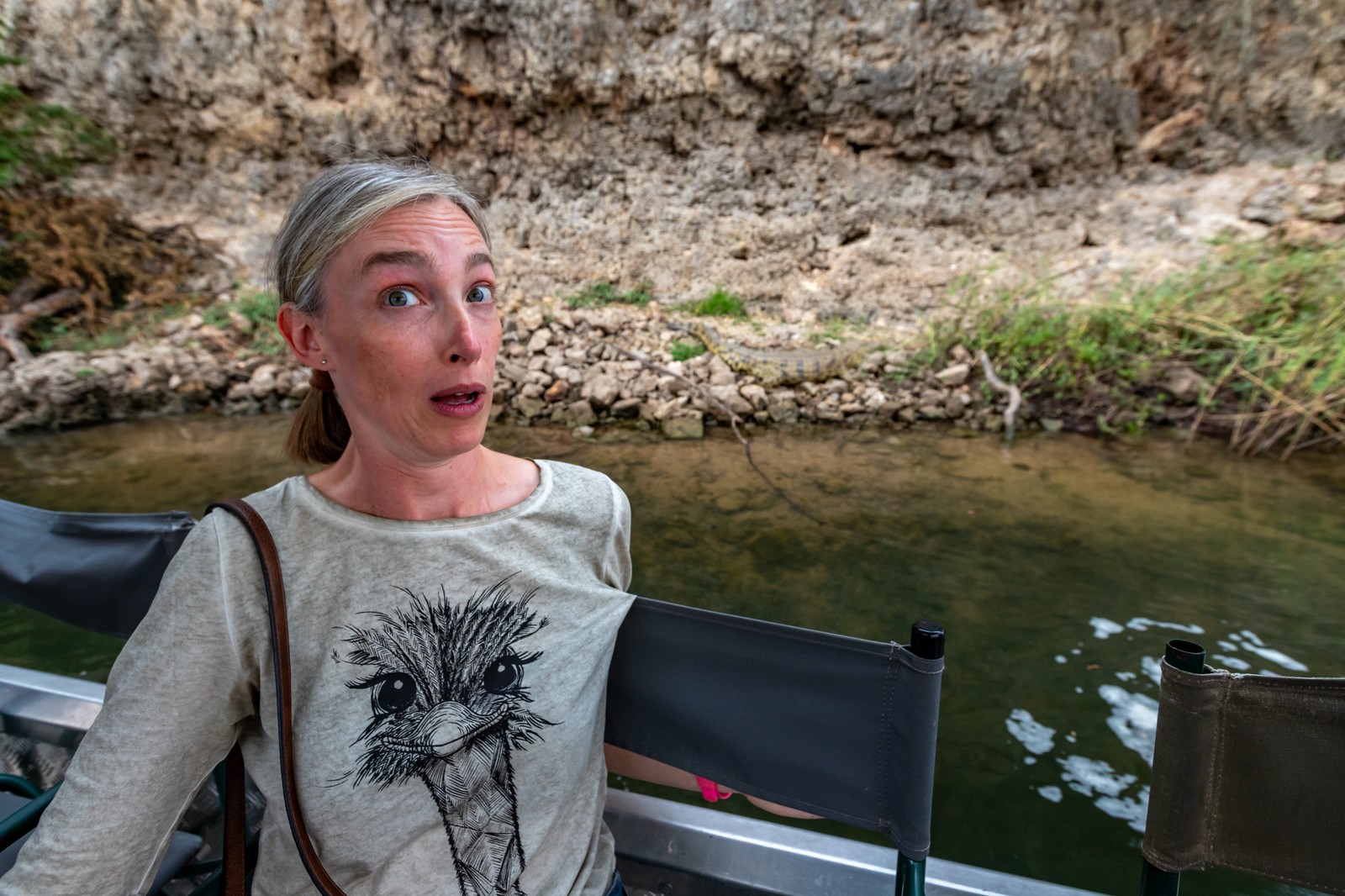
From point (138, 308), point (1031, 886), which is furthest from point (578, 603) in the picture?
point (138, 308)

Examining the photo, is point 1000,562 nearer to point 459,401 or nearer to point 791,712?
point 791,712

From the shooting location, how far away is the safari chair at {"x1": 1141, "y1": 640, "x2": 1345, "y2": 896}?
0.74 metres

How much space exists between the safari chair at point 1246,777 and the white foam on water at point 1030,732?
155cm

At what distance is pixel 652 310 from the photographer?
8.34m

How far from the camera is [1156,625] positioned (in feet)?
9.37

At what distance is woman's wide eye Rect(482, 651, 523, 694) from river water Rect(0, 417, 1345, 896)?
159 cm

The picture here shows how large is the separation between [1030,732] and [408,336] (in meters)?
2.37

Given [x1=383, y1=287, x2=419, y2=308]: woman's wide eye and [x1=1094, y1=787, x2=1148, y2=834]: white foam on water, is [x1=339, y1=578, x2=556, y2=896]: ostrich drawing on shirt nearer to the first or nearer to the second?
[x1=383, y1=287, x2=419, y2=308]: woman's wide eye

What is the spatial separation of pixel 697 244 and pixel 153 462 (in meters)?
6.41

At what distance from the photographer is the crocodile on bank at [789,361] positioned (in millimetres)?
6543

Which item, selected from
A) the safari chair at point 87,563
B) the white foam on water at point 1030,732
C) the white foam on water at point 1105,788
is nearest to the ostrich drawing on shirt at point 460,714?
the safari chair at point 87,563

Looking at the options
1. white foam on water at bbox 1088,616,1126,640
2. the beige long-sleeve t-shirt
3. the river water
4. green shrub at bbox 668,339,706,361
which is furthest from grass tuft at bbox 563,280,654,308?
the beige long-sleeve t-shirt

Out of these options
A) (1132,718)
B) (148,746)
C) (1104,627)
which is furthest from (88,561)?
(1104,627)

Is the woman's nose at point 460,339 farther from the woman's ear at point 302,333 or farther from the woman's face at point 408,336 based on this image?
the woman's ear at point 302,333
